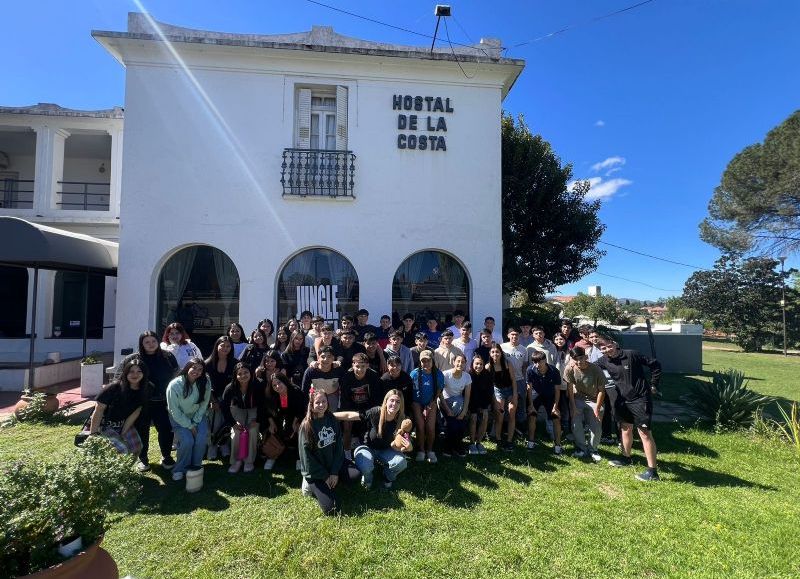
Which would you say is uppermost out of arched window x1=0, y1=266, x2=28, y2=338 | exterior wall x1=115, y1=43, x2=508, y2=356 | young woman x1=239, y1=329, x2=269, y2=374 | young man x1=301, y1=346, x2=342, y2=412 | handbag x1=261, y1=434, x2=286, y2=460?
exterior wall x1=115, y1=43, x2=508, y2=356

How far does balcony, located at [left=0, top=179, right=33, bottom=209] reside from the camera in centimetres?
1243

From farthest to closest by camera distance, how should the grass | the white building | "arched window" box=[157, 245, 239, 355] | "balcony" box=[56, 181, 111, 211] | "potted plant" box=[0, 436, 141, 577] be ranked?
1. "balcony" box=[56, 181, 111, 211]
2. "arched window" box=[157, 245, 239, 355]
3. the white building
4. the grass
5. "potted plant" box=[0, 436, 141, 577]

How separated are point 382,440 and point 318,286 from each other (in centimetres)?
460

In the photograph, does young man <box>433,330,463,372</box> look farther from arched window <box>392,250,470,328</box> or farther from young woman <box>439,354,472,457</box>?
arched window <box>392,250,470,328</box>

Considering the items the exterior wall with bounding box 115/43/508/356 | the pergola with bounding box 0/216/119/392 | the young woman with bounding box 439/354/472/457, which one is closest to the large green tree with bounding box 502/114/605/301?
the exterior wall with bounding box 115/43/508/356

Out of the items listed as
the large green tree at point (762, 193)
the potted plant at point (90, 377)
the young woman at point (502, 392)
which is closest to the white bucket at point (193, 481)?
the young woman at point (502, 392)

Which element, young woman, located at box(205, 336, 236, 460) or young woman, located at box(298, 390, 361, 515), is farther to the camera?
young woman, located at box(205, 336, 236, 460)

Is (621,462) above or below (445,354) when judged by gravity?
below

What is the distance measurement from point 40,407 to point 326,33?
988 centimetres

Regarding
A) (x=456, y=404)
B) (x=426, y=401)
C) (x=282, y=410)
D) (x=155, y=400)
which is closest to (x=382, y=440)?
(x=426, y=401)

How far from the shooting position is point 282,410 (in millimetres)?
5035

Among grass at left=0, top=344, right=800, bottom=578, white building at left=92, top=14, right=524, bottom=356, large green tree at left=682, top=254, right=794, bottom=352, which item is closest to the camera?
grass at left=0, top=344, right=800, bottom=578

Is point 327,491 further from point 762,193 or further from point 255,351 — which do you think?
point 762,193

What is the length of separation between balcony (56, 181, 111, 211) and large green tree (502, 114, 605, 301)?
1386 centimetres
